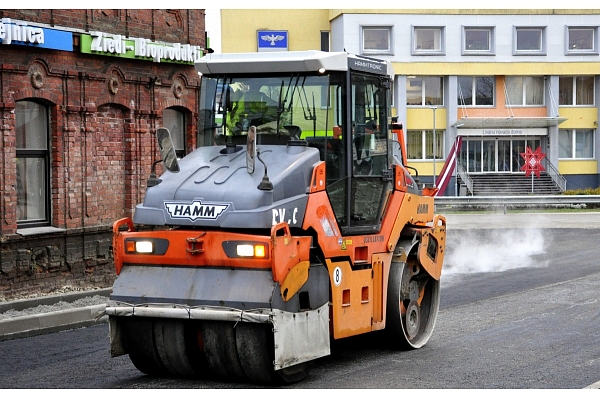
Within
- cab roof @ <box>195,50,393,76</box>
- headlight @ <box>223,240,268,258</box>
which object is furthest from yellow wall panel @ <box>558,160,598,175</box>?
headlight @ <box>223,240,268,258</box>

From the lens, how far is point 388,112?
11.6 meters

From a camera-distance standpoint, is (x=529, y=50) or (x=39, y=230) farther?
(x=529, y=50)

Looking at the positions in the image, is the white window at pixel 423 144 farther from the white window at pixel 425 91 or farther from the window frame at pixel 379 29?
the window frame at pixel 379 29

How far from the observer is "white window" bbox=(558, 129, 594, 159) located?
61.1 m

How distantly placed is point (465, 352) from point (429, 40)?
4940cm

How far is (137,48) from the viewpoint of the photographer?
1788 centimetres

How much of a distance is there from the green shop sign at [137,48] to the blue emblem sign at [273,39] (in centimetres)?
4013

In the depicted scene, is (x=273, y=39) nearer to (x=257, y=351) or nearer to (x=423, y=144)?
(x=423, y=144)

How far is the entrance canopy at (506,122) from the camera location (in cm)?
5878

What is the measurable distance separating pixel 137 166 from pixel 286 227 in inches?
382

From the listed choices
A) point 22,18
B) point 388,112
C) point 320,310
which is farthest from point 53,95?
point 320,310

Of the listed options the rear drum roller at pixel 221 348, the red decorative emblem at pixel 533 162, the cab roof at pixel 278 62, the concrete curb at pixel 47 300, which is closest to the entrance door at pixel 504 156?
the red decorative emblem at pixel 533 162

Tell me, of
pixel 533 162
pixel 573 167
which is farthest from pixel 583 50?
pixel 533 162
